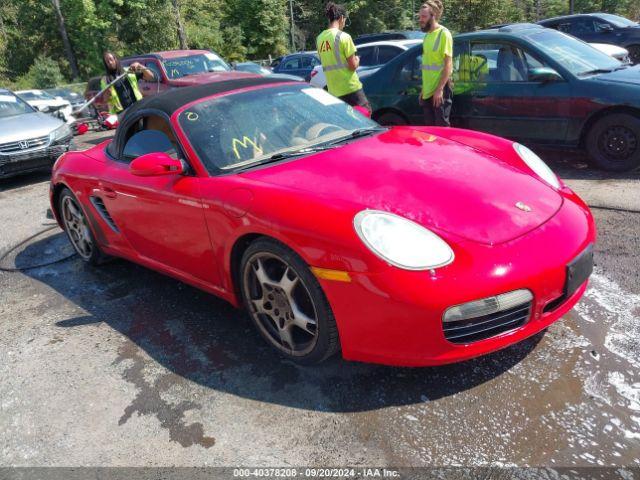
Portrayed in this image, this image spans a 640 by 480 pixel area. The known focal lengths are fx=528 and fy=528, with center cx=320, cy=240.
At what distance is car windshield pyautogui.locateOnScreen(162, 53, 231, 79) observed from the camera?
35.6 ft

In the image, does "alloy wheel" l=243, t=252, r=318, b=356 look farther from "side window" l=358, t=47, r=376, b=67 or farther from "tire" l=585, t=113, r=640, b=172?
"side window" l=358, t=47, r=376, b=67

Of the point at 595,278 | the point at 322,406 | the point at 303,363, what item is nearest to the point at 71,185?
the point at 303,363

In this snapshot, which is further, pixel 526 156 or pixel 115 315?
pixel 115 315

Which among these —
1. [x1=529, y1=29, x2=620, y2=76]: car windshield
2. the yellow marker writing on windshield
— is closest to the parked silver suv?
the yellow marker writing on windshield

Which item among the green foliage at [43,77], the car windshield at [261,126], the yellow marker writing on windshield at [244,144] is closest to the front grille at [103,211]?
the car windshield at [261,126]

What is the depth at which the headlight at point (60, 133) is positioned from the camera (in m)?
8.05

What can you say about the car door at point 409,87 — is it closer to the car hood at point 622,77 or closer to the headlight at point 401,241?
the car hood at point 622,77

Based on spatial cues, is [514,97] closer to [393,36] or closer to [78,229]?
[78,229]

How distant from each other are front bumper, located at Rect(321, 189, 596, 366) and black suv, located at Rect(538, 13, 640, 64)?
43.9ft

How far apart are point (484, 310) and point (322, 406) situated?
86 cm

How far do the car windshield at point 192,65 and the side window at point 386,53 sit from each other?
3.36m

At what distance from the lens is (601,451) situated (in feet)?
6.61

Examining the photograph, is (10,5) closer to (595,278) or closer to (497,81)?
(497,81)

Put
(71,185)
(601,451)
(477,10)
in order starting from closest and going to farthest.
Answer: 1. (601,451)
2. (71,185)
3. (477,10)
